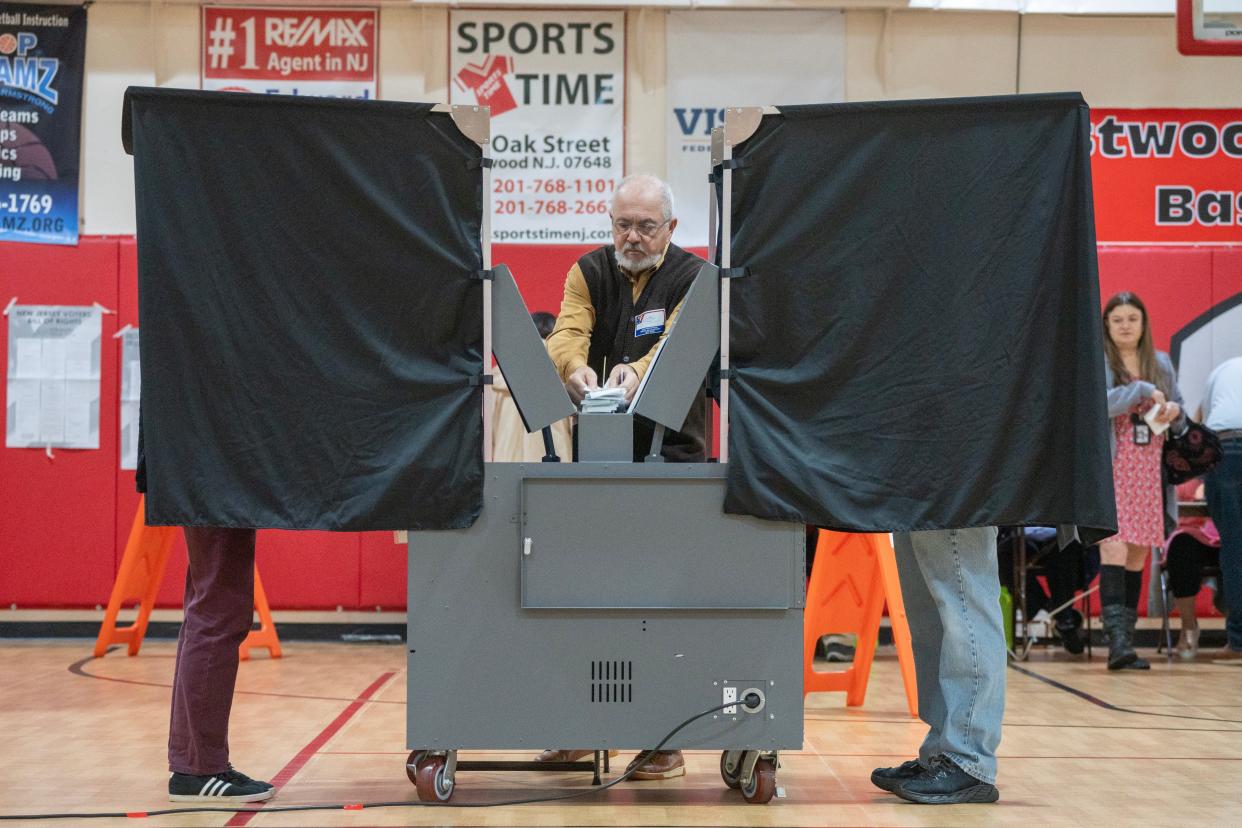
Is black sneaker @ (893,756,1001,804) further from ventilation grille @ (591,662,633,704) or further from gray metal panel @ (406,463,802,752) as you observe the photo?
ventilation grille @ (591,662,633,704)

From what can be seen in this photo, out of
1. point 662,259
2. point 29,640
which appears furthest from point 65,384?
point 662,259

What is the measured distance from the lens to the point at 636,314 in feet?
12.6

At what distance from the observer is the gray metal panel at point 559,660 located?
3193mm

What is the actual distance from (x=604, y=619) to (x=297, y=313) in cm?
107

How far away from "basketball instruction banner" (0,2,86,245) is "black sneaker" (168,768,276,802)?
5.08m

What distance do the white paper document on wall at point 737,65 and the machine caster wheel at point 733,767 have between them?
14.7ft

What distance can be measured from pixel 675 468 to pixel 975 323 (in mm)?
834

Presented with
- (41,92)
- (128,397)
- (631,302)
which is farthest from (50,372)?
(631,302)

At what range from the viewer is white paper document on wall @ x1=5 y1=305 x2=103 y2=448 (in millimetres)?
7258

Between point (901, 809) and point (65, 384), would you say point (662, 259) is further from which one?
point (65, 384)

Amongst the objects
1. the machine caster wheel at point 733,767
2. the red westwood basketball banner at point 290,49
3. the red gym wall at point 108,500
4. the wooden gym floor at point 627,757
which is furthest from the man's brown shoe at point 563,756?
the red westwood basketball banner at point 290,49

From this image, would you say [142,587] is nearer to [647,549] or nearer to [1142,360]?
[647,549]

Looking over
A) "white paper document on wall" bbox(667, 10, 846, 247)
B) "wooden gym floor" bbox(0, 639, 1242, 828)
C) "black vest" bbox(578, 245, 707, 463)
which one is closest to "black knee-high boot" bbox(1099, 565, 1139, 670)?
"wooden gym floor" bbox(0, 639, 1242, 828)

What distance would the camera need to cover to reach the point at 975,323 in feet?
10.7
